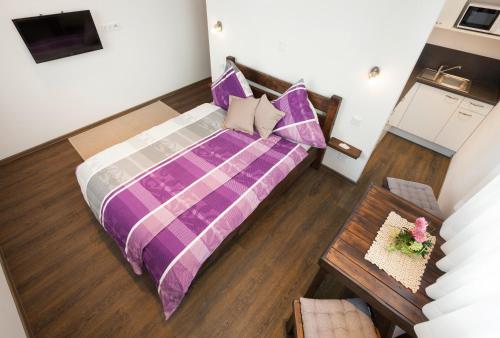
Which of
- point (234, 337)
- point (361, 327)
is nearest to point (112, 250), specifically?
point (234, 337)

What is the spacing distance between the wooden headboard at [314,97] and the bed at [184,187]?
0.04 ft

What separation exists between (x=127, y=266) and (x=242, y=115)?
6.57 feet

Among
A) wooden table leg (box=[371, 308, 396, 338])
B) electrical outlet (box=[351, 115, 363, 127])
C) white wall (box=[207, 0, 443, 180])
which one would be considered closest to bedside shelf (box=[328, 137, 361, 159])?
white wall (box=[207, 0, 443, 180])

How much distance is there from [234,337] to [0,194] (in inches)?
121

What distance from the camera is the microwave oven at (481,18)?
9.07 ft

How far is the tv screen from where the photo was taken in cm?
274

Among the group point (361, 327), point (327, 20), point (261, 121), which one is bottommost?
point (361, 327)

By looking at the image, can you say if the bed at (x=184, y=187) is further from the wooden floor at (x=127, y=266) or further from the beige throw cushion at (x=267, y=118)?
the wooden floor at (x=127, y=266)

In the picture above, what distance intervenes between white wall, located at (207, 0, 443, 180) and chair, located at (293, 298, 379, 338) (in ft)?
5.96

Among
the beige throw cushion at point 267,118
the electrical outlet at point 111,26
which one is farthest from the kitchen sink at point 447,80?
the electrical outlet at point 111,26

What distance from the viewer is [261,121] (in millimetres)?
2906

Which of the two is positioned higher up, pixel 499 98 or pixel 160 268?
pixel 499 98

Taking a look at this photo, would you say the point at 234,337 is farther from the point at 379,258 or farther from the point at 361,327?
the point at 379,258

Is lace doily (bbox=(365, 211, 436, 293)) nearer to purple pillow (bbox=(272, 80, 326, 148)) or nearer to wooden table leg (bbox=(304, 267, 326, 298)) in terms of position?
wooden table leg (bbox=(304, 267, 326, 298))
